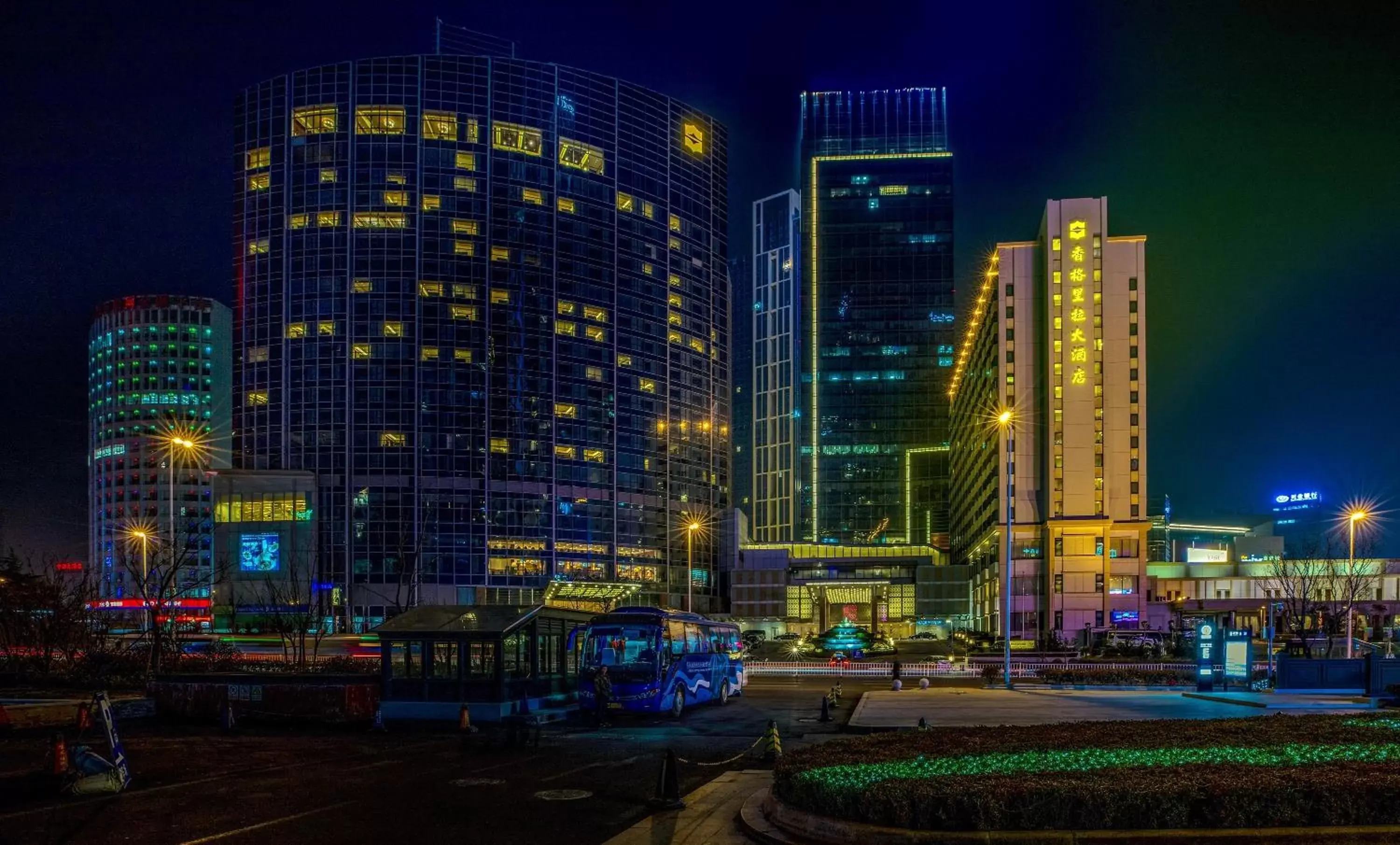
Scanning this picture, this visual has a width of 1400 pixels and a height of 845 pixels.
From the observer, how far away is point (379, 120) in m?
122

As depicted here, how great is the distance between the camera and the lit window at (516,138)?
12638 cm

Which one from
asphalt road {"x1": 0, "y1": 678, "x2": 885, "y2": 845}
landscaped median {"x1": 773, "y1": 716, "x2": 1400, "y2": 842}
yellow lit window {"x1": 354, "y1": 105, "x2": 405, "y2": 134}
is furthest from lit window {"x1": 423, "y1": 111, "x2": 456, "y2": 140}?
landscaped median {"x1": 773, "y1": 716, "x2": 1400, "y2": 842}

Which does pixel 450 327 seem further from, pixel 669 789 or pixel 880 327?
pixel 669 789

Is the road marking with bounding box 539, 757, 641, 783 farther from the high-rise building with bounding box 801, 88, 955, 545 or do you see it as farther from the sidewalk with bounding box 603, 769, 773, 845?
the high-rise building with bounding box 801, 88, 955, 545

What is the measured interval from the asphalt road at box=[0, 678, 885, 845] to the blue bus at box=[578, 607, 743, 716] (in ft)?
3.15

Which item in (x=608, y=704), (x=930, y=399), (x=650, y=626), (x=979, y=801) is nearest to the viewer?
(x=979, y=801)

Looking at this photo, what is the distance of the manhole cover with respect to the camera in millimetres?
15891

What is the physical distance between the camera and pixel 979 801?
10938 mm

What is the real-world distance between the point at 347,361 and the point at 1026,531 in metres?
74.7

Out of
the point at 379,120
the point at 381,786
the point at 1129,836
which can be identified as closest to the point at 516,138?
the point at 379,120

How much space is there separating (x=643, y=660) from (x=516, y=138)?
10942 centimetres

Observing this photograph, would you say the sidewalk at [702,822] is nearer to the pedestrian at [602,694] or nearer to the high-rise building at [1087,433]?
the pedestrian at [602,694]

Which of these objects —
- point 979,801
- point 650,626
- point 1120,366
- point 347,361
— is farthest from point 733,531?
point 979,801

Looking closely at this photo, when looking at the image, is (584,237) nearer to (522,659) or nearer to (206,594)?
(206,594)
